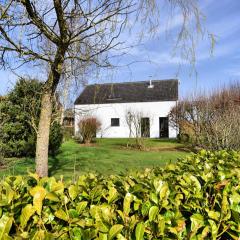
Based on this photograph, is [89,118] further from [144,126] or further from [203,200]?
[203,200]

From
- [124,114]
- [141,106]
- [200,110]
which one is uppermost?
[141,106]

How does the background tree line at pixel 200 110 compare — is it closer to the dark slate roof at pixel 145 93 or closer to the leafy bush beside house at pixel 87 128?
the leafy bush beside house at pixel 87 128

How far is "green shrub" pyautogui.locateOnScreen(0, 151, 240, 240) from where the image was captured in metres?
1.88

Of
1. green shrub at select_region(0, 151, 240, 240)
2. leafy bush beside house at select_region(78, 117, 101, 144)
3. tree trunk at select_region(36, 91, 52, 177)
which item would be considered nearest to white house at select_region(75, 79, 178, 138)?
leafy bush beside house at select_region(78, 117, 101, 144)

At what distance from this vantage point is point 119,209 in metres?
2.24

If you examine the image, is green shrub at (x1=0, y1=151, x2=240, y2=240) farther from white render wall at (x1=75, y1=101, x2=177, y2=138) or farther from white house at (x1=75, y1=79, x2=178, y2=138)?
white render wall at (x1=75, y1=101, x2=177, y2=138)

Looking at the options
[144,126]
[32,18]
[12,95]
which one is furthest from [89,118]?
[32,18]

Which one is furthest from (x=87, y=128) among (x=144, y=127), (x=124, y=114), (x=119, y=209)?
(x=119, y=209)

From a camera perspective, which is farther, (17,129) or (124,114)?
(124,114)

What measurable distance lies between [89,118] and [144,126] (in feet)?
15.7

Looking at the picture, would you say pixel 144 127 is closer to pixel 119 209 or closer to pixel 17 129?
pixel 17 129

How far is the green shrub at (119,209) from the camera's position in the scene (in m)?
1.88

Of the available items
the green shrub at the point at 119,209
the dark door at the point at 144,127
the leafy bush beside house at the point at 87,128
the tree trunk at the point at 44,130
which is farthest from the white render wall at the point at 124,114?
the green shrub at the point at 119,209

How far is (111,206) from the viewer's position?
7.14 feet
